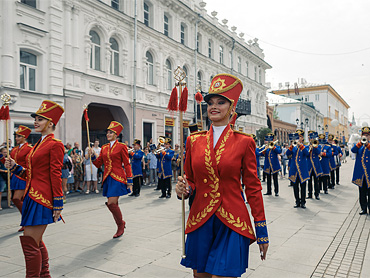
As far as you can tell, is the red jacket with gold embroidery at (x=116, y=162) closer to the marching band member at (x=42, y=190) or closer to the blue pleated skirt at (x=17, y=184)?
the blue pleated skirt at (x=17, y=184)

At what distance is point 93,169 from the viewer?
12617 millimetres

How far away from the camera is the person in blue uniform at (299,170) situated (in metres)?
9.11

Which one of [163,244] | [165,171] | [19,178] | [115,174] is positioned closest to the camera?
[163,244]

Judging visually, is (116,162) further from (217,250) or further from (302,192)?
(302,192)

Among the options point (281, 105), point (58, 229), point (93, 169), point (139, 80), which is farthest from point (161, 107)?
point (281, 105)

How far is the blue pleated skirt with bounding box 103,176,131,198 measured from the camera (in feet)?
20.0

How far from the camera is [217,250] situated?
8.41 ft

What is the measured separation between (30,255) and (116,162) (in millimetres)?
2937

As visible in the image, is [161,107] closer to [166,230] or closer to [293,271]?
[166,230]

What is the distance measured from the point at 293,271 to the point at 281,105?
6122 centimetres

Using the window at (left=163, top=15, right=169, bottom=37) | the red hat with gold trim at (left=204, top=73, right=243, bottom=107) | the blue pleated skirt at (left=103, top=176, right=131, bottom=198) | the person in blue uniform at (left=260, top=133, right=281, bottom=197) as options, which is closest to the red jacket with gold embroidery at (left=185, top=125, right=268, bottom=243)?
the red hat with gold trim at (left=204, top=73, right=243, bottom=107)

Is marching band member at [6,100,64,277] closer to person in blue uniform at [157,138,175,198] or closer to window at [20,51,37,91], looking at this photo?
person in blue uniform at [157,138,175,198]

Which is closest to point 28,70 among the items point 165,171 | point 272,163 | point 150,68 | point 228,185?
point 165,171

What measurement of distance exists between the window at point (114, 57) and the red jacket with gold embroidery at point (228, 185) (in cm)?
1641
